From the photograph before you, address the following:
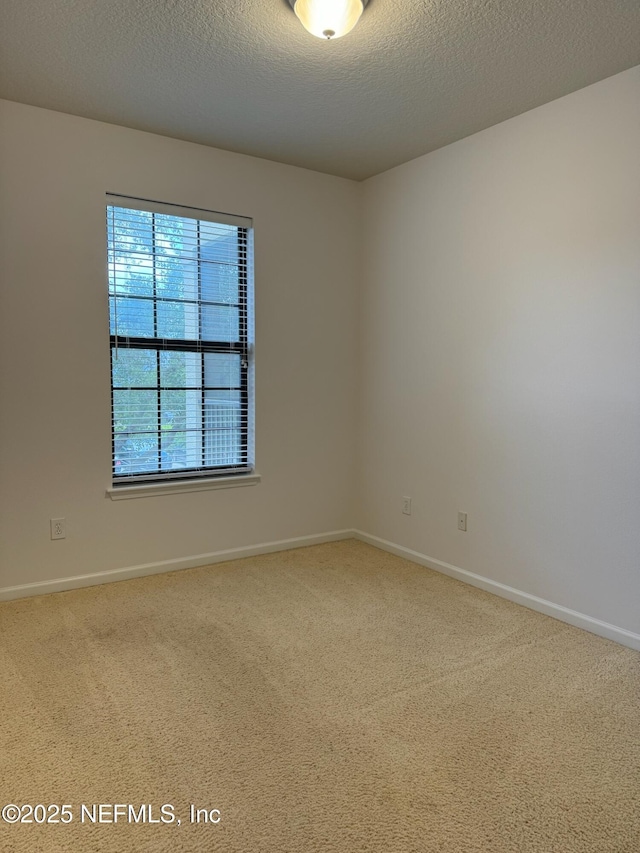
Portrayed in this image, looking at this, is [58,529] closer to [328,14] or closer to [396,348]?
[396,348]

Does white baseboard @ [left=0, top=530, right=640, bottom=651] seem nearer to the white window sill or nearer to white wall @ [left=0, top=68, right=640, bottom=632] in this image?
white wall @ [left=0, top=68, right=640, bottom=632]

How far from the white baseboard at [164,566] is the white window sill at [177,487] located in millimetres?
432

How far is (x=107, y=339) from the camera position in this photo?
129 inches

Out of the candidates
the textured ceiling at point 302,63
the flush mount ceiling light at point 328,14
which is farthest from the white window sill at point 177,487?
the flush mount ceiling light at point 328,14

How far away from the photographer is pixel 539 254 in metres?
2.97

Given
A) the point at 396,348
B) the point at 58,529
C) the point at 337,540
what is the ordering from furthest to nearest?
the point at 337,540
the point at 396,348
the point at 58,529

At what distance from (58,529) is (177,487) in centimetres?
71

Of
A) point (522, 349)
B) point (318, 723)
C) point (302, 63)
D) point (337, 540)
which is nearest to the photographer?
point (318, 723)

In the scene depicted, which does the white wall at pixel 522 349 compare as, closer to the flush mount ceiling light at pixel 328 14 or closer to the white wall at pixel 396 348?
the white wall at pixel 396 348

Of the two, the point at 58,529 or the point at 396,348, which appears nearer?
the point at 58,529

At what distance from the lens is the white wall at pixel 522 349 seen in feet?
8.70

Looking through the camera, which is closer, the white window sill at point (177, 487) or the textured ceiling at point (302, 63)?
the textured ceiling at point (302, 63)

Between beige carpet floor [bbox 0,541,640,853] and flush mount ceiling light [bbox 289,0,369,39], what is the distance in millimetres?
2522

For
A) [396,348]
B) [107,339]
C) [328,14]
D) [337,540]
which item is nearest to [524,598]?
[337,540]
